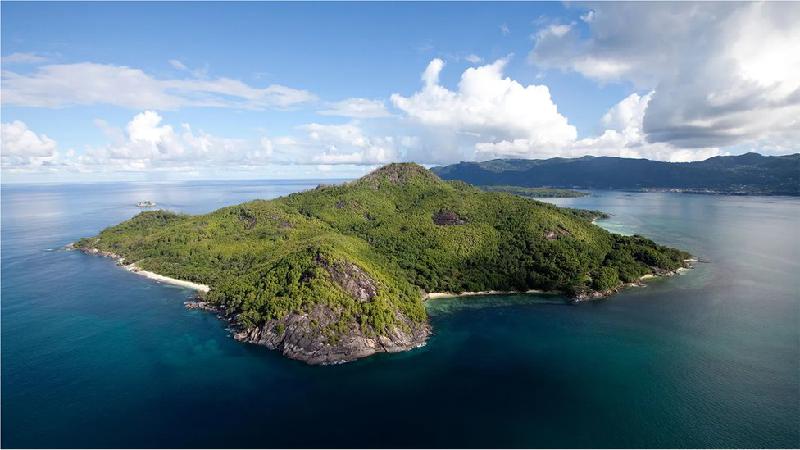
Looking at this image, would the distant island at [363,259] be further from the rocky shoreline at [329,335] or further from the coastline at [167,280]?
the coastline at [167,280]

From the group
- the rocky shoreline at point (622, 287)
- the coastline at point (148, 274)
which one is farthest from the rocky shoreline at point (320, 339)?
the rocky shoreline at point (622, 287)

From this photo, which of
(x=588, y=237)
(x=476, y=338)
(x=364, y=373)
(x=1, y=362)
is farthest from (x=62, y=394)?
(x=588, y=237)

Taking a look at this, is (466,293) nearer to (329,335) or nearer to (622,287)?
(622,287)

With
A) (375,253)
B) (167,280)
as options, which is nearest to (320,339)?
(375,253)

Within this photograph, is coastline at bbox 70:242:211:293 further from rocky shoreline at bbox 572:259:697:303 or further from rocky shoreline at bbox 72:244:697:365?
rocky shoreline at bbox 572:259:697:303

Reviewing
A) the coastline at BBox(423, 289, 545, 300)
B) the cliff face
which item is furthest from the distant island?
the coastline at BBox(423, 289, 545, 300)
